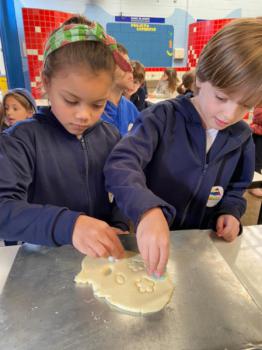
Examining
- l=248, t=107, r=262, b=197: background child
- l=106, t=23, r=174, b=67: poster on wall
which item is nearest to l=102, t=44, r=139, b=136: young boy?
l=248, t=107, r=262, b=197: background child

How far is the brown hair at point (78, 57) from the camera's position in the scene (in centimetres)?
60

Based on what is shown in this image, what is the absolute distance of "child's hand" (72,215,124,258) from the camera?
0.47 m

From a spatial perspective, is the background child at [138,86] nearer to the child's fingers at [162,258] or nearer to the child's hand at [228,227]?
the child's hand at [228,227]

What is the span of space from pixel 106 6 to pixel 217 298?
4226mm

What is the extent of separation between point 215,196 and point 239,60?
37 cm

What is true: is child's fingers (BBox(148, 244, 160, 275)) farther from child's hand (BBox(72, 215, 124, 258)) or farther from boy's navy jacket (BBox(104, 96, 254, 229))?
boy's navy jacket (BBox(104, 96, 254, 229))

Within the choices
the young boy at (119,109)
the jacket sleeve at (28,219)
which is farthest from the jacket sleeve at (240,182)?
the young boy at (119,109)

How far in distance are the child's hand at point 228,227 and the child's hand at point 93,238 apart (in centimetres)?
29

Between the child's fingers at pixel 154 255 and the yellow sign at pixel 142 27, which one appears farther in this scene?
the yellow sign at pixel 142 27

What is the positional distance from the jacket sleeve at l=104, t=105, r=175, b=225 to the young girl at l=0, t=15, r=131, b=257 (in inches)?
2.6

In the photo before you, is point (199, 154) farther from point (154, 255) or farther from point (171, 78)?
point (171, 78)

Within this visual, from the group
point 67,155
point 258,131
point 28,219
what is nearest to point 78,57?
point 67,155

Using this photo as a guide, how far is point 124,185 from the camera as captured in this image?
1.71ft

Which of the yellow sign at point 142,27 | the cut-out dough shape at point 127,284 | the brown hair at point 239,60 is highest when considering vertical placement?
the yellow sign at point 142,27
